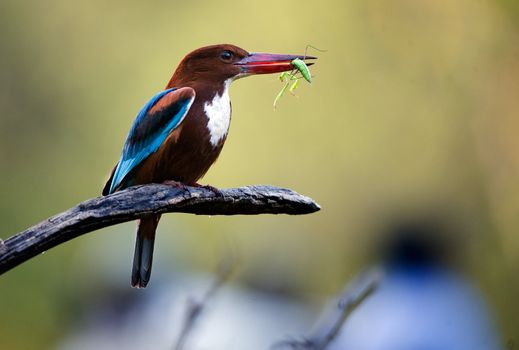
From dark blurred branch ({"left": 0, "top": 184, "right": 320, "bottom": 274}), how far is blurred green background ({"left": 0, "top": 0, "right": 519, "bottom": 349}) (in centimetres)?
357

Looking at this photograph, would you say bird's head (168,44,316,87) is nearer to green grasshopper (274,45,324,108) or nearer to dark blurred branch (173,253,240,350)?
green grasshopper (274,45,324,108)

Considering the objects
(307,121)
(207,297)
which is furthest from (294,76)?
(307,121)

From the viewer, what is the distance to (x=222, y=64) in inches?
138

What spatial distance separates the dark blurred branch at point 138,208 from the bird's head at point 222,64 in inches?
17.7

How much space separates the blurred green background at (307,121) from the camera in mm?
7363

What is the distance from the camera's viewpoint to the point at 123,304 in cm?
→ 539

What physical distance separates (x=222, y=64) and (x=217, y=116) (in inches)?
9.0

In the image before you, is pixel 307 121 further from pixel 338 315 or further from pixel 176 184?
pixel 338 315

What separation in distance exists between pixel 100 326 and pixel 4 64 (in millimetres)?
3856

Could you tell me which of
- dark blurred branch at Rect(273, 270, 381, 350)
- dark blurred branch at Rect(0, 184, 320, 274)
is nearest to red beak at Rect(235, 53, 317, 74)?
dark blurred branch at Rect(0, 184, 320, 274)

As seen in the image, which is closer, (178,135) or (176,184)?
(176,184)

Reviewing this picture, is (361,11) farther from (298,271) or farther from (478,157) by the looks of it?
(298,271)

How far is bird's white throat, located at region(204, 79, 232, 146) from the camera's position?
3363 millimetres

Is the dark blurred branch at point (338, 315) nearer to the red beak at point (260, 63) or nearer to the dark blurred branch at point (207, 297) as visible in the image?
the dark blurred branch at point (207, 297)
